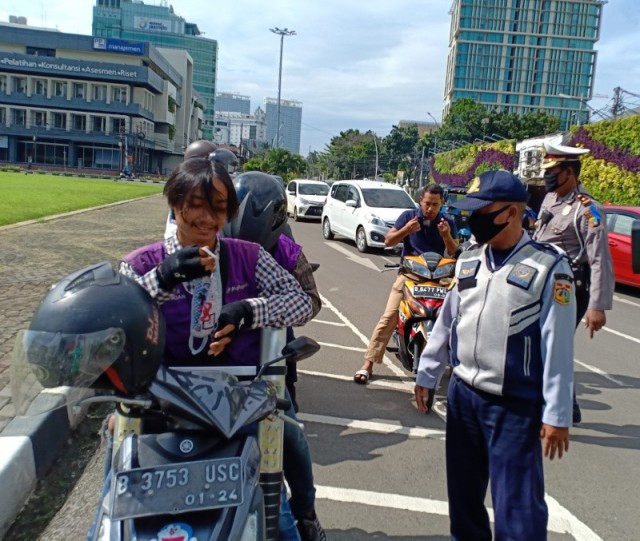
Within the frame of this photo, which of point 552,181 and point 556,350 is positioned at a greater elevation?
point 552,181

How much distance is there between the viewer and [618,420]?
476cm

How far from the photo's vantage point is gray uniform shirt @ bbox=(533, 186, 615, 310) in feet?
13.2

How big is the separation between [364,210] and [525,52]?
125 meters

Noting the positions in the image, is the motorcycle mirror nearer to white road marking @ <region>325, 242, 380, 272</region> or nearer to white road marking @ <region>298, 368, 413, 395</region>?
white road marking @ <region>298, 368, 413, 395</region>

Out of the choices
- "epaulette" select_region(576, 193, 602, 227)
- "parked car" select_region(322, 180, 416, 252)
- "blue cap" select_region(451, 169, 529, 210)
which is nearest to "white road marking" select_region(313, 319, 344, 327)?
"epaulette" select_region(576, 193, 602, 227)

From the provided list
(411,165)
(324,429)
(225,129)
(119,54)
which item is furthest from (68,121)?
(225,129)

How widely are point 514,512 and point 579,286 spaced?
2.30 meters

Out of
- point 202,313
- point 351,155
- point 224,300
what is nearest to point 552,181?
point 224,300

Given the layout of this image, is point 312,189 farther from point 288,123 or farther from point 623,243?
point 288,123

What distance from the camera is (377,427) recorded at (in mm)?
4391

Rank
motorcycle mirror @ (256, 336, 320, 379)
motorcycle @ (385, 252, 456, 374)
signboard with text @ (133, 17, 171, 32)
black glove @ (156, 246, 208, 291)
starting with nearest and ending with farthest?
black glove @ (156, 246, 208, 291)
motorcycle mirror @ (256, 336, 320, 379)
motorcycle @ (385, 252, 456, 374)
signboard with text @ (133, 17, 171, 32)

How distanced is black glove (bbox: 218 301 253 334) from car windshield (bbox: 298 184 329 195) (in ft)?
72.2

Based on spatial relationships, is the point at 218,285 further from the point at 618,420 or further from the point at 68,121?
the point at 68,121

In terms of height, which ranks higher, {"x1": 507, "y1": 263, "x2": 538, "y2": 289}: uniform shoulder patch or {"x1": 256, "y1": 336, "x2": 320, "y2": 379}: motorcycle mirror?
{"x1": 507, "y1": 263, "x2": 538, "y2": 289}: uniform shoulder patch
